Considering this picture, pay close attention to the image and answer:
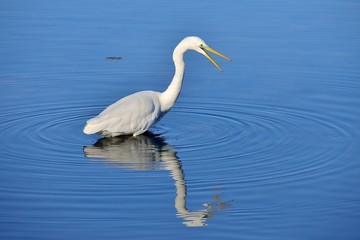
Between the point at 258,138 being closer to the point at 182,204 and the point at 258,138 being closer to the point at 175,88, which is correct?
the point at 175,88

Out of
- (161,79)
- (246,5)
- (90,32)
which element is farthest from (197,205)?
(246,5)

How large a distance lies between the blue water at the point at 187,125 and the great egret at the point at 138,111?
0.64 feet

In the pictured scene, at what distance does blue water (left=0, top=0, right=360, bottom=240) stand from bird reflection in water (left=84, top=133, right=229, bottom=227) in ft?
0.08

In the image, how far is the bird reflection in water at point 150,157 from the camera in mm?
8844

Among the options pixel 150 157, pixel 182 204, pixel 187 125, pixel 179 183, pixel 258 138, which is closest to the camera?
pixel 182 204

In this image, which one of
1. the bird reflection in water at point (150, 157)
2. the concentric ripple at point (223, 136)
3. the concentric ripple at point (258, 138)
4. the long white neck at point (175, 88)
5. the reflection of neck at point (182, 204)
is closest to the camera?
the reflection of neck at point (182, 204)

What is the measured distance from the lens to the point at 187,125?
1198 centimetres

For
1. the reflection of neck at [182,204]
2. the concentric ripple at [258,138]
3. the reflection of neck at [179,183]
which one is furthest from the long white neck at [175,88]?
the reflection of neck at [182,204]

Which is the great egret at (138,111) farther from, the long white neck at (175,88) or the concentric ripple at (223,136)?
the concentric ripple at (223,136)

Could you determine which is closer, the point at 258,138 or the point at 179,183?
the point at 179,183

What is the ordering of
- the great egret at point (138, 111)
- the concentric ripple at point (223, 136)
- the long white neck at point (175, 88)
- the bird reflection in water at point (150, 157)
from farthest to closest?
the long white neck at point (175, 88)
the great egret at point (138, 111)
the concentric ripple at point (223, 136)
the bird reflection in water at point (150, 157)

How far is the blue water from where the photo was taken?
8.64 metres

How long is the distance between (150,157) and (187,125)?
139cm

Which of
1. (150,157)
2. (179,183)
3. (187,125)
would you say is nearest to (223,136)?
(187,125)
